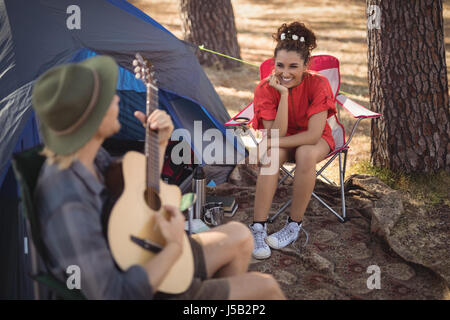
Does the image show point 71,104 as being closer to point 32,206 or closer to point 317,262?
point 32,206

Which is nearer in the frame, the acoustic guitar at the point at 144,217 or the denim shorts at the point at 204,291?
the acoustic guitar at the point at 144,217

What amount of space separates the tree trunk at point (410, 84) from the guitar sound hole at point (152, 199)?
2.37 metres

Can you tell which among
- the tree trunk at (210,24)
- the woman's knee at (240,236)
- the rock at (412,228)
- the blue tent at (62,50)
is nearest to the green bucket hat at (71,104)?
the woman's knee at (240,236)

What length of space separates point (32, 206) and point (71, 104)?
0.34 metres

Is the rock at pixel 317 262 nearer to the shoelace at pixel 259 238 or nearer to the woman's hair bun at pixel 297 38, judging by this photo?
the shoelace at pixel 259 238

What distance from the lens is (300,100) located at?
2951mm

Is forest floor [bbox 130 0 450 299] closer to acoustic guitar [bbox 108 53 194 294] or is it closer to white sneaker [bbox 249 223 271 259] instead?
white sneaker [bbox 249 223 271 259]

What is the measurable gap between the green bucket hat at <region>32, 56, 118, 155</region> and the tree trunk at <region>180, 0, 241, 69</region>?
4.65 metres

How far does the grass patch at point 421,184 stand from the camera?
3300mm

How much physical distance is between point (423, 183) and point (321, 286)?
4.78ft

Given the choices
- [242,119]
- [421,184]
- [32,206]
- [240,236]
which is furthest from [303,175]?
[32,206]

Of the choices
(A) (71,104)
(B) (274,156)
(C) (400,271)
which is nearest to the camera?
(A) (71,104)

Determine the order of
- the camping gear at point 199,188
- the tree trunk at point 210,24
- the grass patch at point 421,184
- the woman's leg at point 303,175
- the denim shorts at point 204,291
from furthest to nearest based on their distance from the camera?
the tree trunk at point 210,24, the grass patch at point 421,184, the camping gear at point 199,188, the woman's leg at point 303,175, the denim shorts at point 204,291

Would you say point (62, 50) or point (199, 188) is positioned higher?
point (62, 50)
